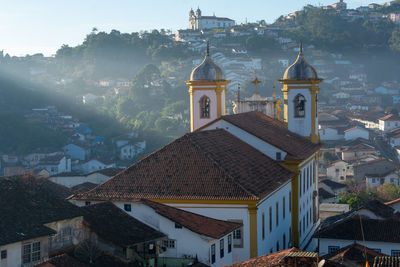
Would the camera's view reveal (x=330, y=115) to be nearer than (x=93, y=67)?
Yes

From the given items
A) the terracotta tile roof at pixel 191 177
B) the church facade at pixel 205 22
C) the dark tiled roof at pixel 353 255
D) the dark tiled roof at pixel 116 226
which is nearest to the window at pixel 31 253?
the dark tiled roof at pixel 116 226

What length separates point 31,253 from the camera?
18.8m

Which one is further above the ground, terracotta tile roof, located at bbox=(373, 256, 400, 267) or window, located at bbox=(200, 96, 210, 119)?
window, located at bbox=(200, 96, 210, 119)

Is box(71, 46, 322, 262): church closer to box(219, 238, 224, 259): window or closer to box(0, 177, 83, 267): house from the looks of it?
box(219, 238, 224, 259): window

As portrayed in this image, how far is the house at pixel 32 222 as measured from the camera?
1833 centimetres

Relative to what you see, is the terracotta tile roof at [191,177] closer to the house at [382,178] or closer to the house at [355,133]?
the house at [382,178]

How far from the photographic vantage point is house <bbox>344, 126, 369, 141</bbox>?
93812 mm

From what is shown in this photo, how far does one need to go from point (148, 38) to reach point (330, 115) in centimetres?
7292

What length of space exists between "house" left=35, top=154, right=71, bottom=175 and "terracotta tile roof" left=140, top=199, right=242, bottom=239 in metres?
51.8

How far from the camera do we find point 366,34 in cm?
18500

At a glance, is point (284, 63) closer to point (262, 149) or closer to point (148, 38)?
point (148, 38)

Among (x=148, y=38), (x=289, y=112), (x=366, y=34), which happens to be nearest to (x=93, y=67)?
(x=148, y=38)

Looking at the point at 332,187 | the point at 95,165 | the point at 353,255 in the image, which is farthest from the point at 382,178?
the point at 353,255

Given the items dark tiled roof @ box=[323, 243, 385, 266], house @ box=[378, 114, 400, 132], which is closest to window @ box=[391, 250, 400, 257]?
dark tiled roof @ box=[323, 243, 385, 266]
